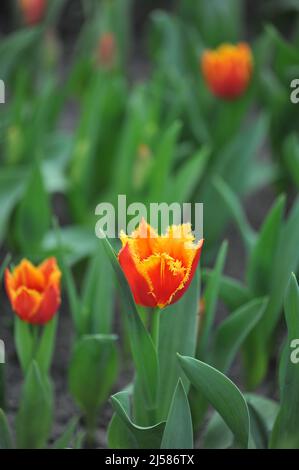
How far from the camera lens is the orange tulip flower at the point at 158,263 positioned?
1.07 metres

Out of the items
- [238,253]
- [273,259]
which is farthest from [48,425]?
[238,253]

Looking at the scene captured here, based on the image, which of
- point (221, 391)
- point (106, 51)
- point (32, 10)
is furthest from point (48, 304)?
point (32, 10)

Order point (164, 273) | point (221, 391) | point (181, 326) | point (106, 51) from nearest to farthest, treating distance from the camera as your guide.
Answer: point (164, 273) < point (221, 391) < point (181, 326) < point (106, 51)

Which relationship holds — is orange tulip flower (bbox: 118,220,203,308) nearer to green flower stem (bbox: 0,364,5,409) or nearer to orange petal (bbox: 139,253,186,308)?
orange petal (bbox: 139,253,186,308)

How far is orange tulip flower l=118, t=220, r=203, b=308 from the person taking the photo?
1.07 m

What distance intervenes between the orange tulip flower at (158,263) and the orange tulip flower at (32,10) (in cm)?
152

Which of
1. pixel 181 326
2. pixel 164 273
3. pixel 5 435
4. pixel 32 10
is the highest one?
pixel 32 10

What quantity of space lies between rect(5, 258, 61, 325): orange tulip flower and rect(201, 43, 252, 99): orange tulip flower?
87 centimetres

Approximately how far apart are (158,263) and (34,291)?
0.83ft

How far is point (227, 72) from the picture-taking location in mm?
2023

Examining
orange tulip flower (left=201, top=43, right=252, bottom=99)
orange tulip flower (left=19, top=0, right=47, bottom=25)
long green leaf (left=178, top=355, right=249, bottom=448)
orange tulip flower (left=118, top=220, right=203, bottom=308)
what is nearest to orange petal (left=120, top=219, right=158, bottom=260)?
orange tulip flower (left=118, top=220, right=203, bottom=308)

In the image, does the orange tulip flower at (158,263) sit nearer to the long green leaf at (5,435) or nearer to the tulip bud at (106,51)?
the long green leaf at (5,435)

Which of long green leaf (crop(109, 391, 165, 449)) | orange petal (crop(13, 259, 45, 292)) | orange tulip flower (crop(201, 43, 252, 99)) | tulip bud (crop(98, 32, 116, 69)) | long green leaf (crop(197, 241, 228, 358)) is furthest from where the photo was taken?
tulip bud (crop(98, 32, 116, 69))

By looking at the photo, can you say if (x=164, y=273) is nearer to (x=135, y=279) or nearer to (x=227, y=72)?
(x=135, y=279)
